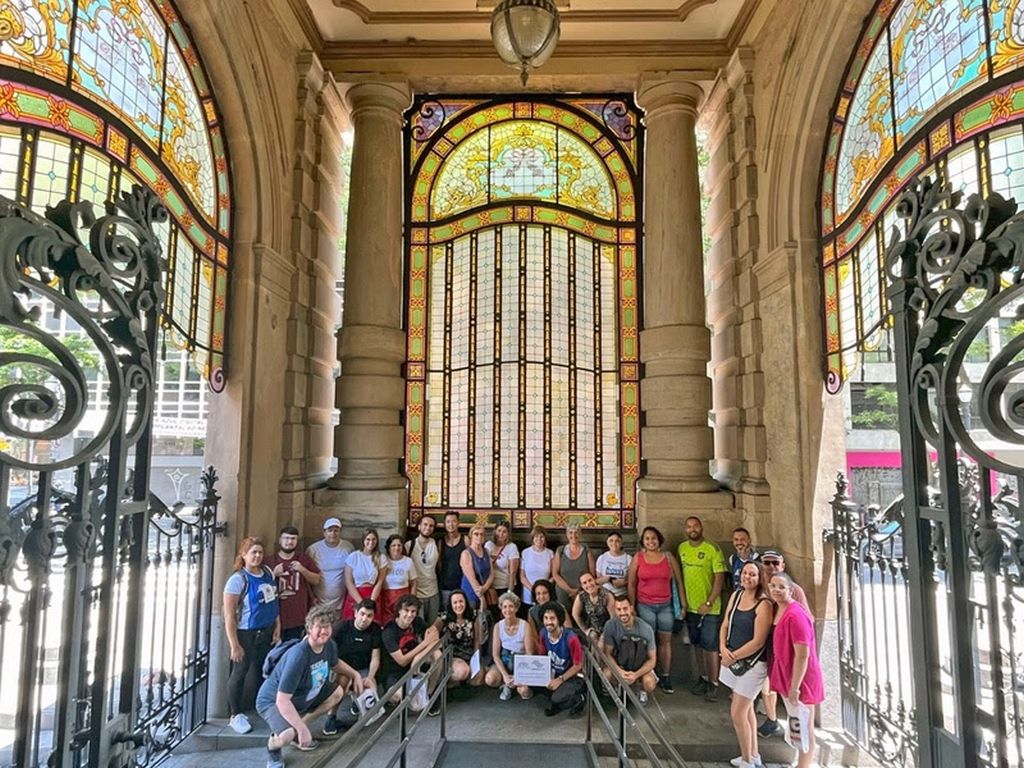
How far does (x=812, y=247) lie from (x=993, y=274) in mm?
4292

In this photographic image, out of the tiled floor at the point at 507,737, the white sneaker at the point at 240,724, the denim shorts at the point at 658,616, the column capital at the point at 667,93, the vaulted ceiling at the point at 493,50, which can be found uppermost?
the vaulted ceiling at the point at 493,50

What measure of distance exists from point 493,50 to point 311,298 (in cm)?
357

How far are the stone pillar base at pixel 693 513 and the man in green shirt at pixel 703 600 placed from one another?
49cm

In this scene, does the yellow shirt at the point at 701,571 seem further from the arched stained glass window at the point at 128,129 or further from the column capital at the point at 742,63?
the column capital at the point at 742,63

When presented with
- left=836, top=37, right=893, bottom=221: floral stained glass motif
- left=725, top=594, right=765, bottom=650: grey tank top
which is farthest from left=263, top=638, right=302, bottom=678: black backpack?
left=836, top=37, right=893, bottom=221: floral stained glass motif

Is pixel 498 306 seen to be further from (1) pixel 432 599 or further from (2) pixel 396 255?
(1) pixel 432 599

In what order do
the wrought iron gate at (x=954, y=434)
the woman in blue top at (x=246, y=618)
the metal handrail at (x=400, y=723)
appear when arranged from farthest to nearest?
the woman in blue top at (x=246, y=618) → the metal handrail at (x=400, y=723) → the wrought iron gate at (x=954, y=434)

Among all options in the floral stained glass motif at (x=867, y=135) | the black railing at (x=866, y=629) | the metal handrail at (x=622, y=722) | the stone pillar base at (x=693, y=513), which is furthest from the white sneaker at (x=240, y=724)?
the floral stained glass motif at (x=867, y=135)

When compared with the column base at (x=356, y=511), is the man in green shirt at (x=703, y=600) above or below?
below

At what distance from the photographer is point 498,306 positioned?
24.3 feet

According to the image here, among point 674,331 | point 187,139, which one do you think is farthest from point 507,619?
point 187,139

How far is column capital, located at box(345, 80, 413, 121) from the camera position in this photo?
6949 mm

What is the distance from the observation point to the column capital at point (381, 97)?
6949mm

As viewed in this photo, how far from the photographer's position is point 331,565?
17.9ft
